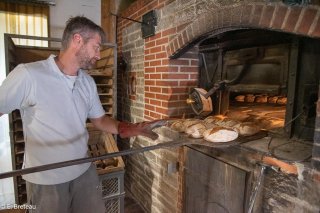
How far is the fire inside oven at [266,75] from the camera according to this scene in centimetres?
173

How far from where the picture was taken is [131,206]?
11.7 feet

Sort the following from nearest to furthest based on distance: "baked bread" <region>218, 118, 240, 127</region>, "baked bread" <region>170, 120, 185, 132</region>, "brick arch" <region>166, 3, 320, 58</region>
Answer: "brick arch" <region>166, 3, 320, 58</region>, "baked bread" <region>218, 118, 240, 127</region>, "baked bread" <region>170, 120, 185, 132</region>

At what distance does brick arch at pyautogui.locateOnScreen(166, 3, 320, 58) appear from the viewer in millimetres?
1337

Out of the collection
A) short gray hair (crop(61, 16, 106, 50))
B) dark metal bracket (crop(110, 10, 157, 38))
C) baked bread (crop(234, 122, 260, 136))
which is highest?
dark metal bracket (crop(110, 10, 157, 38))

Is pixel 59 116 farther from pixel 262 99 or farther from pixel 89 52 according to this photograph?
pixel 262 99

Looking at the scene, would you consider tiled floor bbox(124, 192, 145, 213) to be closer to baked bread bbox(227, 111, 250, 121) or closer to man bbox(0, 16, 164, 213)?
man bbox(0, 16, 164, 213)

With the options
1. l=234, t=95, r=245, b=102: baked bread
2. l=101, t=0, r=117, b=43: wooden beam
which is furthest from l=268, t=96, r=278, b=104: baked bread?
l=101, t=0, r=117, b=43: wooden beam

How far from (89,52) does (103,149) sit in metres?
1.89

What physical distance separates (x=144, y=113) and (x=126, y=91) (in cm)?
82

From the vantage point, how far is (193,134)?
192 centimetres

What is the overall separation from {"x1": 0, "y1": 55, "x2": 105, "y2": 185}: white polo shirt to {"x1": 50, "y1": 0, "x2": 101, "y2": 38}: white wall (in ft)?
10.9

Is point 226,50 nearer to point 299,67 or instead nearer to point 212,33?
point 212,33

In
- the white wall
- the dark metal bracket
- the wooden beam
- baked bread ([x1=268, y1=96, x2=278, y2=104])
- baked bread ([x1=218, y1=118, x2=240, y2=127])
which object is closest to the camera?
baked bread ([x1=218, y1=118, x2=240, y2=127])

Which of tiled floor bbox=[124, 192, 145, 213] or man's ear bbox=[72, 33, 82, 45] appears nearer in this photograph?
man's ear bbox=[72, 33, 82, 45]
